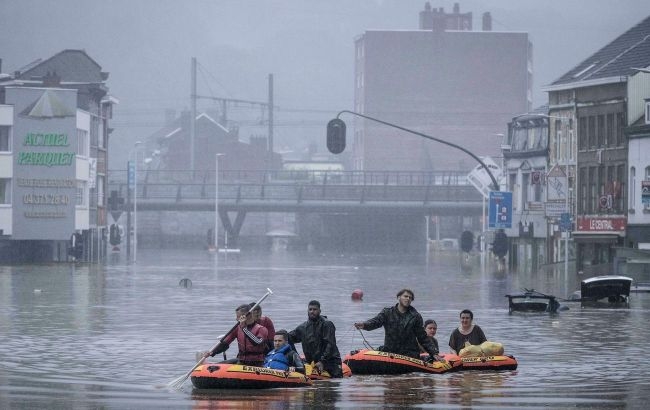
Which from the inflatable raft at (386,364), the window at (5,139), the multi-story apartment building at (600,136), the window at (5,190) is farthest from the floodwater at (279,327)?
the window at (5,139)

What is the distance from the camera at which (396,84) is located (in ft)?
625

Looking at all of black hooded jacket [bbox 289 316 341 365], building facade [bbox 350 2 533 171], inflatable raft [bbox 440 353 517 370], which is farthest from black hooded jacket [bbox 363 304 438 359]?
building facade [bbox 350 2 533 171]

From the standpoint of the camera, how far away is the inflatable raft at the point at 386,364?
1095 inches

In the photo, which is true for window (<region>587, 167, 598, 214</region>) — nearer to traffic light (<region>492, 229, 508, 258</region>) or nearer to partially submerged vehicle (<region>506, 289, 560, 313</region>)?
traffic light (<region>492, 229, 508, 258</region>)

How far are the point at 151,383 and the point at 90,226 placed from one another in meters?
84.1

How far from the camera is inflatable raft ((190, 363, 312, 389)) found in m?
25.3

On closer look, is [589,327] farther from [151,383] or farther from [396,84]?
[396,84]

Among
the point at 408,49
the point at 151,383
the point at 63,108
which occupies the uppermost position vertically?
the point at 408,49

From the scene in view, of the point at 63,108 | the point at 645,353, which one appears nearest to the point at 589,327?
the point at 645,353

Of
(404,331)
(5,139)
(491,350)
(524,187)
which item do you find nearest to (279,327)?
(491,350)

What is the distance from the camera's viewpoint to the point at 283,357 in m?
26.1

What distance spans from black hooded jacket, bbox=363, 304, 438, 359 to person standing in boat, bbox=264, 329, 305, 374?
153 cm

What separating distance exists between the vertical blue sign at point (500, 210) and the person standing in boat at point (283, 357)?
60999mm

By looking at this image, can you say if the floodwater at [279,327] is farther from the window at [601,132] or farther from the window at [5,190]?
the window at [5,190]
